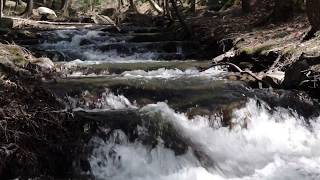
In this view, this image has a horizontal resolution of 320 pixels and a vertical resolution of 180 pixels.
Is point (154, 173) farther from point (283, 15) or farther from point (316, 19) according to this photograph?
point (283, 15)

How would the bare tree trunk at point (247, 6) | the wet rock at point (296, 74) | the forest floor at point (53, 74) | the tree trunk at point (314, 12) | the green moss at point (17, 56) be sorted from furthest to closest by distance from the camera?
the bare tree trunk at point (247, 6) < the tree trunk at point (314, 12) < the green moss at point (17, 56) < the wet rock at point (296, 74) < the forest floor at point (53, 74)

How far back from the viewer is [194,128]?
8.51 meters

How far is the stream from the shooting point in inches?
294

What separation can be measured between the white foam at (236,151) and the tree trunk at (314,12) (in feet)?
11.4

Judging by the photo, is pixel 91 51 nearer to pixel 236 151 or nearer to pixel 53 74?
pixel 53 74

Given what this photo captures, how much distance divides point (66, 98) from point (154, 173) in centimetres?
258

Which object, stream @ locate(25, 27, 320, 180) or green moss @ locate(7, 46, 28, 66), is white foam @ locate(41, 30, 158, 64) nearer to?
green moss @ locate(7, 46, 28, 66)

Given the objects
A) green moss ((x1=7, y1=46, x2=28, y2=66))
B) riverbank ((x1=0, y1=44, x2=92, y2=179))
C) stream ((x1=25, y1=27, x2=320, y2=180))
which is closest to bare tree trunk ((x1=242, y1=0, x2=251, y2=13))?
stream ((x1=25, y1=27, x2=320, y2=180))

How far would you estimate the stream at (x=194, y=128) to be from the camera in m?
7.47

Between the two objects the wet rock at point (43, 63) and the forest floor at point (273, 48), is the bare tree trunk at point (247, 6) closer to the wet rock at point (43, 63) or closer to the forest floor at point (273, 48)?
the forest floor at point (273, 48)

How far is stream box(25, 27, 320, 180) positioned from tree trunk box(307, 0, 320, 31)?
235 centimetres

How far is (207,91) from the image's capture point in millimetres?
10086

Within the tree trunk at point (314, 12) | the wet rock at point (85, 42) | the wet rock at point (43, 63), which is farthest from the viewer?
the wet rock at point (85, 42)

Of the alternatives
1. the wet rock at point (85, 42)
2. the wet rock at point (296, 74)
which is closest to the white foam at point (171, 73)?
the wet rock at point (296, 74)
